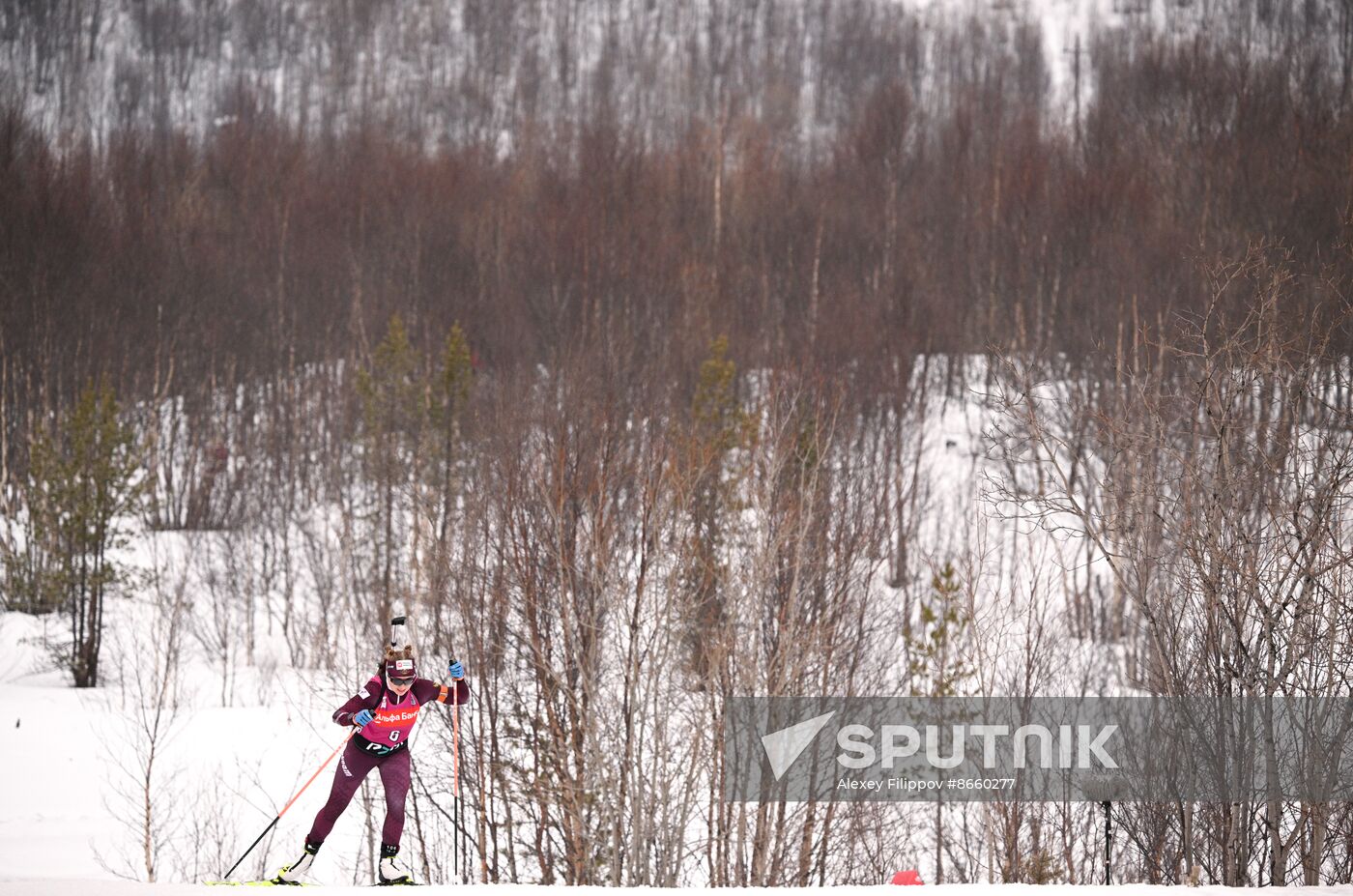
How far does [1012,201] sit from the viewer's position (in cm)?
3938

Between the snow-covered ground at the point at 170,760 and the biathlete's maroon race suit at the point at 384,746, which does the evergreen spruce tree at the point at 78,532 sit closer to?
the snow-covered ground at the point at 170,760

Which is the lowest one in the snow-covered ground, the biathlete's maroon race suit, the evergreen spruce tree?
the snow-covered ground

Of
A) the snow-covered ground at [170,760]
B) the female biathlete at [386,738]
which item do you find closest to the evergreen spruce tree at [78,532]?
the snow-covered ground at [170,760]

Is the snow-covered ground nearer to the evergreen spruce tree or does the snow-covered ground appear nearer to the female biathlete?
the evergreen spruce tree

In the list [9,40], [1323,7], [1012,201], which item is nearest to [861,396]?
[1012,201]

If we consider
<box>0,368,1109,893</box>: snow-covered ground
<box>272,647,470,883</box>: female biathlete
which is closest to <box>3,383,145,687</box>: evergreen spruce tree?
<box>0,368,1109,893</box>: snow-covered ground

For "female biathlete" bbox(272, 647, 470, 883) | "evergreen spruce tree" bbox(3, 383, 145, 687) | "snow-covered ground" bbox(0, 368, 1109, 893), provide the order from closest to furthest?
1. "female biathlete" bbox(272, 647, 470, 883)
2. "snow-covered ground" bbox(0, 368, 1109, 893)
3. "evergreen spruce tree" bbox(3, 383, 145, 687)

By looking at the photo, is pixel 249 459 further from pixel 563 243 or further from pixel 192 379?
pixel 563 243

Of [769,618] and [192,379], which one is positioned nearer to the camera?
[769,618]

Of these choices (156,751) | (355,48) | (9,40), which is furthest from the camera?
(355,48)

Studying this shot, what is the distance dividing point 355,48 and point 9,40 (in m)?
17.6

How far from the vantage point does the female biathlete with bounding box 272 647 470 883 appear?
858 centimetres

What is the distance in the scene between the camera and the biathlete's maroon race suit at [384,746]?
8625 mm

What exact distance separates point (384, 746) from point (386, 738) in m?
0.10
